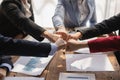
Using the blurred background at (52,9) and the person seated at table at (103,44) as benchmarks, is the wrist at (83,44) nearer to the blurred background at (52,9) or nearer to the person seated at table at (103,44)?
the person seated at table at (103,44)

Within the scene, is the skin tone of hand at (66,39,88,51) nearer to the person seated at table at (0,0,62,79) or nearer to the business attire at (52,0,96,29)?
the person seated at table at (0,0,62,79)

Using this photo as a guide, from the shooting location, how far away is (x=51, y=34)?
152cm

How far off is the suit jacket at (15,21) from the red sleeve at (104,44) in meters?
0.44

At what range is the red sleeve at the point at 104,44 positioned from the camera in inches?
49.6

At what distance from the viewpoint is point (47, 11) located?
2812mm

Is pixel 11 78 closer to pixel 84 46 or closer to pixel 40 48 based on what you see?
pixel 40 48

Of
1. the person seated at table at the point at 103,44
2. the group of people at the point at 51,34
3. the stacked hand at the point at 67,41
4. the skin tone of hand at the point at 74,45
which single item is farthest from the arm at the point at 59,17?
the person seated at table at the point at 103,44

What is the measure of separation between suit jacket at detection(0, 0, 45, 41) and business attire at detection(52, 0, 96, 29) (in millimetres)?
431

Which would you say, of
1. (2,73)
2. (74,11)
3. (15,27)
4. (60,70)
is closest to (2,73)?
(2,73)

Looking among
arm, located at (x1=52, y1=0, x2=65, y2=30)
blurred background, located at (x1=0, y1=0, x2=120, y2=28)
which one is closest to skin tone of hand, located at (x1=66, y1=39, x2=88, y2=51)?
arm, located at (x1=52, y1=0, x2=65, y2=30)

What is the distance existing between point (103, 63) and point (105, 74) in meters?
0.13

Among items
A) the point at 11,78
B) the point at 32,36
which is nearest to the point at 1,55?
the point at 11,78

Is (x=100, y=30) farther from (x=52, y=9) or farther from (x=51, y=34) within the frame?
(x=52, y=9)

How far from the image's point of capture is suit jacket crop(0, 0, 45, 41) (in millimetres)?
1539
